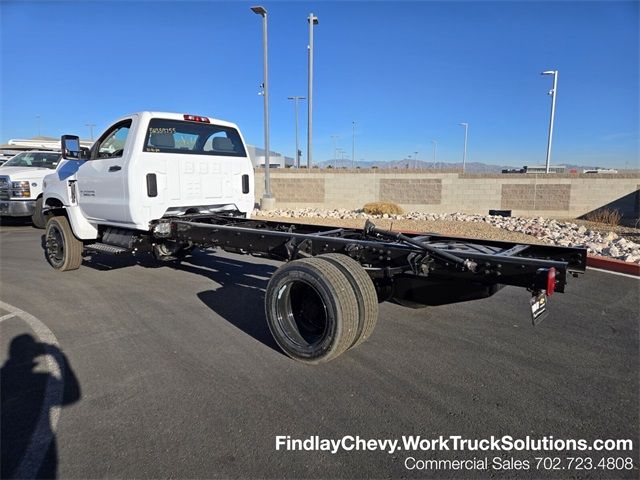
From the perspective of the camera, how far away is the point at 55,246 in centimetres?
786

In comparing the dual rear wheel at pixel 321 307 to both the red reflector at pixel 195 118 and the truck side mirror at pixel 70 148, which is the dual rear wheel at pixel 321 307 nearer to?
Answer: the red reflector at pixel 195 118

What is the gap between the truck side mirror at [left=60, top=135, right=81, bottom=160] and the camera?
22.9ft

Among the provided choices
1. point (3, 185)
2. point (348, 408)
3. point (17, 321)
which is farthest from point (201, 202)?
point (3, 185)

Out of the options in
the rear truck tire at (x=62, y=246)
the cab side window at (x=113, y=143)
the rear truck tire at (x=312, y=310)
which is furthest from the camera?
the rear truck tire at (x=62, y=246)

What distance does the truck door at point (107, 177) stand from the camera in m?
6.28

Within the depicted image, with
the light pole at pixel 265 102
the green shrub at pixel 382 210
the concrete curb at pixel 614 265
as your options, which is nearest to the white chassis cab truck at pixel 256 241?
the concrete curb at pixel 614 265

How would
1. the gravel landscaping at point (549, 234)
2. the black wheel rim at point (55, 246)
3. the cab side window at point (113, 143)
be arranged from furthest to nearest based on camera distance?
the gravel landscaping at point (549, 234) < the black wheel rim at point (55, 246) < the cab side window at point (113, 143)

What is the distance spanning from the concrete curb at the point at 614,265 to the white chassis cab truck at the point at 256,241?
376cm

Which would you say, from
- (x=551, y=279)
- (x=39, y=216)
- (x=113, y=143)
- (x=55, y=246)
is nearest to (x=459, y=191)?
(x=39, y=216)

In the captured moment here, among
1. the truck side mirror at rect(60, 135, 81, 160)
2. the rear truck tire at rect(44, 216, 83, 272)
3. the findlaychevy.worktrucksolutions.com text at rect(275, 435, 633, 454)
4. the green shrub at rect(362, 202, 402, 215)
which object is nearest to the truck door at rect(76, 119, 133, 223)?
the truck side mirror at rect(60, 135, 81, 160)

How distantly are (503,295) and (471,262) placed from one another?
10.0ft

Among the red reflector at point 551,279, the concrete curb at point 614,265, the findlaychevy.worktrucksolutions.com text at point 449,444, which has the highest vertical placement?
the red reflector at point 551,279

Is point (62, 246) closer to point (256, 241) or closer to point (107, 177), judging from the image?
point (107, 177)

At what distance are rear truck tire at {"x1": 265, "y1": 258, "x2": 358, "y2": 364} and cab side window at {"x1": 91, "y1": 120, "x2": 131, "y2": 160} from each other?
3.80m
